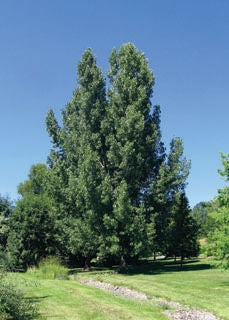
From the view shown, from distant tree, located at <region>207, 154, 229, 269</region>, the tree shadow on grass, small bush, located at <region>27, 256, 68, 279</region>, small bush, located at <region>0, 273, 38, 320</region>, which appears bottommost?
the tree shadow on grass

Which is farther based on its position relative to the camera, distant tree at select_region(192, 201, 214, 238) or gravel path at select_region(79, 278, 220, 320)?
distant tree at select_region(192, 201, 214, 238)

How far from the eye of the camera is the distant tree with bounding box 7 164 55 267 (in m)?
27.5

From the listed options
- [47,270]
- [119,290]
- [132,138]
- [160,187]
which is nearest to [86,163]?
[132,138]

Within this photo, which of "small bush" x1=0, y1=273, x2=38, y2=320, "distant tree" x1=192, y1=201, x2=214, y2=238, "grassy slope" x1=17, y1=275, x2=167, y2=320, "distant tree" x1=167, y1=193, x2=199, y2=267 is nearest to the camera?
"small bush" x1=0, y1=273, x2=38, y2=320

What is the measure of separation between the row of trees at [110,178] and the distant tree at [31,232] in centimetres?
9

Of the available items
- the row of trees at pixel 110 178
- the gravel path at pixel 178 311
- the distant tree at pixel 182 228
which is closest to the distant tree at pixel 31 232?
the row of trees at pixel 110 178

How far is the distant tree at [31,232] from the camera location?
2745 centimetres

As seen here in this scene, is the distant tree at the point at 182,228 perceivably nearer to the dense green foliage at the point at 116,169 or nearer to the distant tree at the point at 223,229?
the dense green foliage at the point at 116,169

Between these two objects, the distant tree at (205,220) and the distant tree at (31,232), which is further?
the distant tree at (31,232)

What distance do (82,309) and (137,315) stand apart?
1812mm

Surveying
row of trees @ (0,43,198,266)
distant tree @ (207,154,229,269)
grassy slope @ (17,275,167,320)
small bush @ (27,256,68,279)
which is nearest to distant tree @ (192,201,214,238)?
distant tree @ (207,154,229,269)

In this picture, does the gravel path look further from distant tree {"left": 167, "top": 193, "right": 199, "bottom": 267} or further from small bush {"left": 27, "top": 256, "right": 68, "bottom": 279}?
distant tree {"left": 167, "top": 193, "right": 199, "bottom": 267}

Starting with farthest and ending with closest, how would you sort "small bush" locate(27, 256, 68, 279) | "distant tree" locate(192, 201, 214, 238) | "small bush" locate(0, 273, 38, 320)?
1. "small bush" locate(27, 256, 68, 279)
2. "distant tree" locate(192, 201, 214, 238)
3. "small bush" locate(0, 273, 38, 320)

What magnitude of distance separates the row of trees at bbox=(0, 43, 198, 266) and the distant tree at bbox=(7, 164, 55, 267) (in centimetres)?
9
